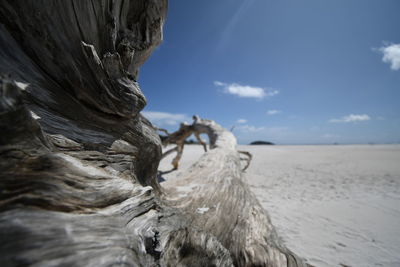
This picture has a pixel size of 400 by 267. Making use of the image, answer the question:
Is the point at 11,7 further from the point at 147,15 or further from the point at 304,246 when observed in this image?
the point at 304,246

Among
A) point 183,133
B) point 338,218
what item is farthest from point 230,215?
point 183,133

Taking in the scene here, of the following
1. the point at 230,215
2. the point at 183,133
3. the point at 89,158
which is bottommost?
the point at 230,215

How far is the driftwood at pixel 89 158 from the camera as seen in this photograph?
710 mm

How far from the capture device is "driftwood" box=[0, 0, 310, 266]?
2.33 feet

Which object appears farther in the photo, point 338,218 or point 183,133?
point 183,133

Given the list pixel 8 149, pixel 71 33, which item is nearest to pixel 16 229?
pixel 8 149

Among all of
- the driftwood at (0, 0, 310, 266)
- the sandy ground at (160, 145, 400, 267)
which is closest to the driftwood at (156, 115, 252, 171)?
the sandy ground at (160, 145, 400, 267)

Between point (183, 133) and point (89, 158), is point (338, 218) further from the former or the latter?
point (183, 133)

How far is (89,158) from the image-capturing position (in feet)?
3.86

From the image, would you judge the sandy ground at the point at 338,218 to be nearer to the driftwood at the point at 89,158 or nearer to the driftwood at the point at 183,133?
the driftwood at the point at 89,158

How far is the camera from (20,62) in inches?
41.3

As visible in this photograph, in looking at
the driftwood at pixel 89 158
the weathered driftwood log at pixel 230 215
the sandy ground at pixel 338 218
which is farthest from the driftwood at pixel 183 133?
the driftwood at pixel 89 158

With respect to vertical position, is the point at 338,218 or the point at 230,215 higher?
the point at 230,215

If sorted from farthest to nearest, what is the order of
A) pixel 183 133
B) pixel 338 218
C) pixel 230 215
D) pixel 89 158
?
1. pixel 183 133
2. pixel 338 218
3. pixel 230 215
4. pixel 89 158
